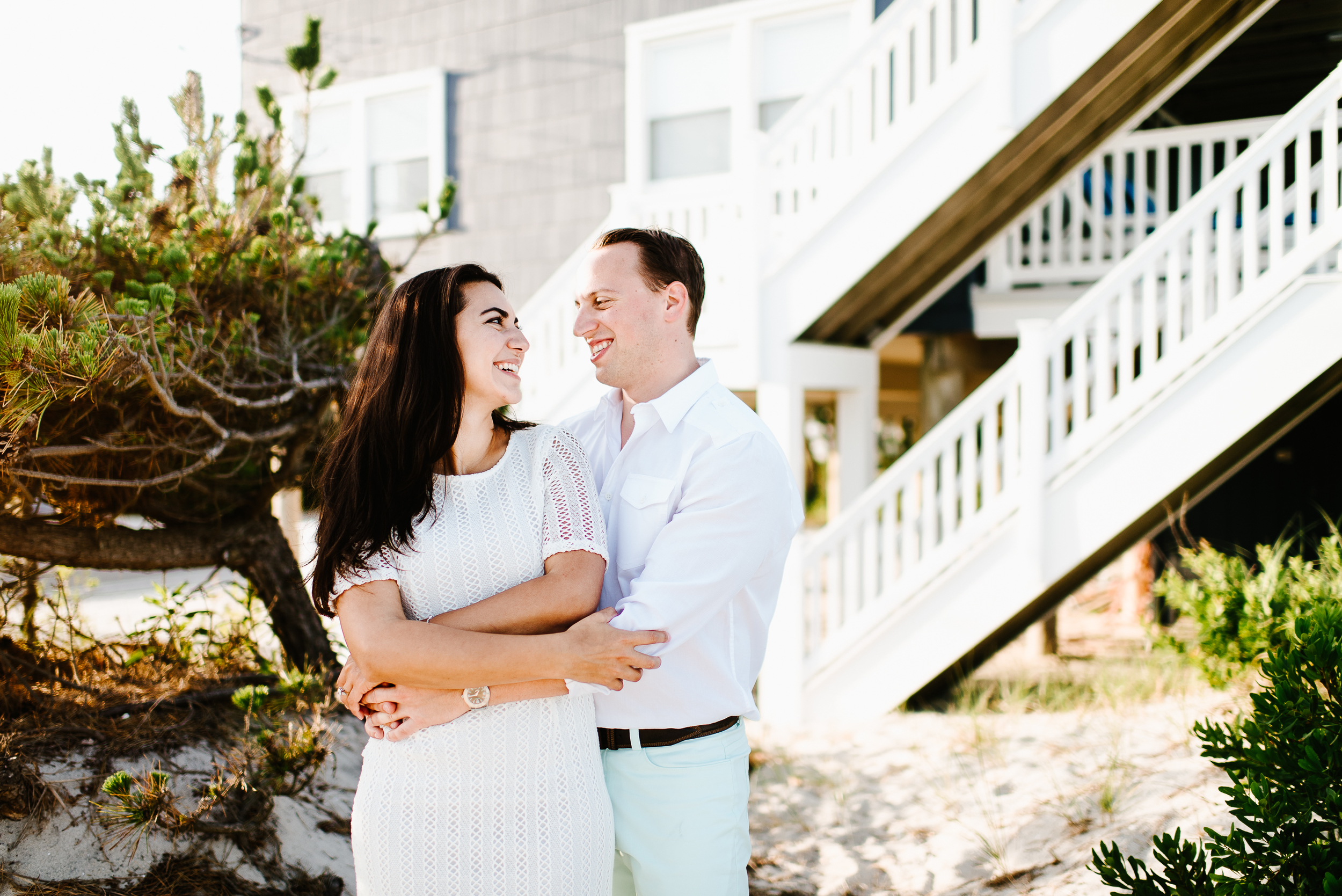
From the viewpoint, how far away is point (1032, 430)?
5.15 meters

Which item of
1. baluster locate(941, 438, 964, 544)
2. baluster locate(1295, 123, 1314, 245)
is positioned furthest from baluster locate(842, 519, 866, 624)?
baluster locate(1295, 123, 1314, 245)

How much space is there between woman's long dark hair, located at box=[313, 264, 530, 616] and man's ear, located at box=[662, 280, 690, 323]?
0.53 meters

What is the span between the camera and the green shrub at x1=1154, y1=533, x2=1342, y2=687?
4.05 metres

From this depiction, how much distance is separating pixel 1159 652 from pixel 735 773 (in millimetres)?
4880

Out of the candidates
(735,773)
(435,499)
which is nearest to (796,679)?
(735,773)

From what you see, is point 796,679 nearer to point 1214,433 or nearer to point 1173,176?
point 1214,433

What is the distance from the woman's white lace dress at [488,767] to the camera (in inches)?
73.5

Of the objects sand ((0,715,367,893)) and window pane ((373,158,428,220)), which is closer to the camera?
sand ((0,715,367,893))

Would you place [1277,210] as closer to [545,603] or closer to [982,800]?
[982,800]

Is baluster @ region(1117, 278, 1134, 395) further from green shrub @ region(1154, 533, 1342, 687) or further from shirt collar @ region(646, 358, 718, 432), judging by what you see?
shirt collar @ region(646, 358, 718, 432)

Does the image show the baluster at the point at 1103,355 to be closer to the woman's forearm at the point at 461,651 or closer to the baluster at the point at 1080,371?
the baluster at the point at 1080,371

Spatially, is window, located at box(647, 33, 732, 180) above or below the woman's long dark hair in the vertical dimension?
above

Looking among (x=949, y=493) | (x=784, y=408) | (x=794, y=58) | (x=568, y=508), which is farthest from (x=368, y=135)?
(x=568, y=508)

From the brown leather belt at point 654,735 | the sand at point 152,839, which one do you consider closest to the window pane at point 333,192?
the sand at point 152,839
